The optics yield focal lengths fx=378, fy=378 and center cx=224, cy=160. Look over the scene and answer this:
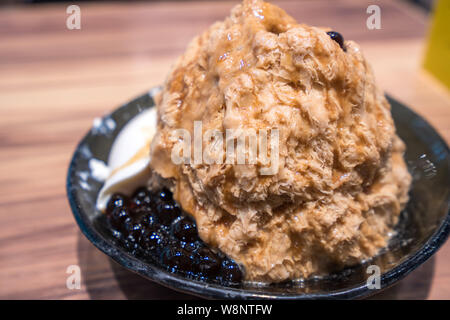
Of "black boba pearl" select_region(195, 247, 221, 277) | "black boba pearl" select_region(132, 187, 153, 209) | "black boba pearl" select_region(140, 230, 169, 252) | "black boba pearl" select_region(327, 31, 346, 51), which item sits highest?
"black boba pearl" select_region(327, 31, 346, 51)

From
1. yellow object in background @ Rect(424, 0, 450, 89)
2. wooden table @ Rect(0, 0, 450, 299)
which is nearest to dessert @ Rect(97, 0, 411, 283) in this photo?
wooden table @ Rect(0, 0, 450, 299)

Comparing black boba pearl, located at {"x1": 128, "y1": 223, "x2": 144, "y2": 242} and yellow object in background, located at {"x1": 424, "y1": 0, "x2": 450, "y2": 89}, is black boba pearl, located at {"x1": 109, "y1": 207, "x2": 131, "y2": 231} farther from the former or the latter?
yellow object in background, located at {"x1": 424, "y1": 0, "x2": 450, "y2": 89}

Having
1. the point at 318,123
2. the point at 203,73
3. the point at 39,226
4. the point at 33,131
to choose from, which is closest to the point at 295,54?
the point at 318,123

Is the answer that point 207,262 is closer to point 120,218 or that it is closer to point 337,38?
point 120,218

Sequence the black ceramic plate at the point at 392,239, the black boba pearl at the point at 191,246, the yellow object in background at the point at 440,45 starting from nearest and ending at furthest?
the black ceramic plate at the point at 392,239 → the black boba pearl at the point at 191,246 → the yellow object in background at the point at 440,45

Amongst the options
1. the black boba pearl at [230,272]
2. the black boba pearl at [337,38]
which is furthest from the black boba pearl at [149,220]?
the black boba pearl at [337,38]

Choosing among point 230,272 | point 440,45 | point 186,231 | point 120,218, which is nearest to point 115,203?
point 120,218

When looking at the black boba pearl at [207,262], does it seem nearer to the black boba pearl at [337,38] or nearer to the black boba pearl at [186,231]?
the black boba pearl at [186,231]
